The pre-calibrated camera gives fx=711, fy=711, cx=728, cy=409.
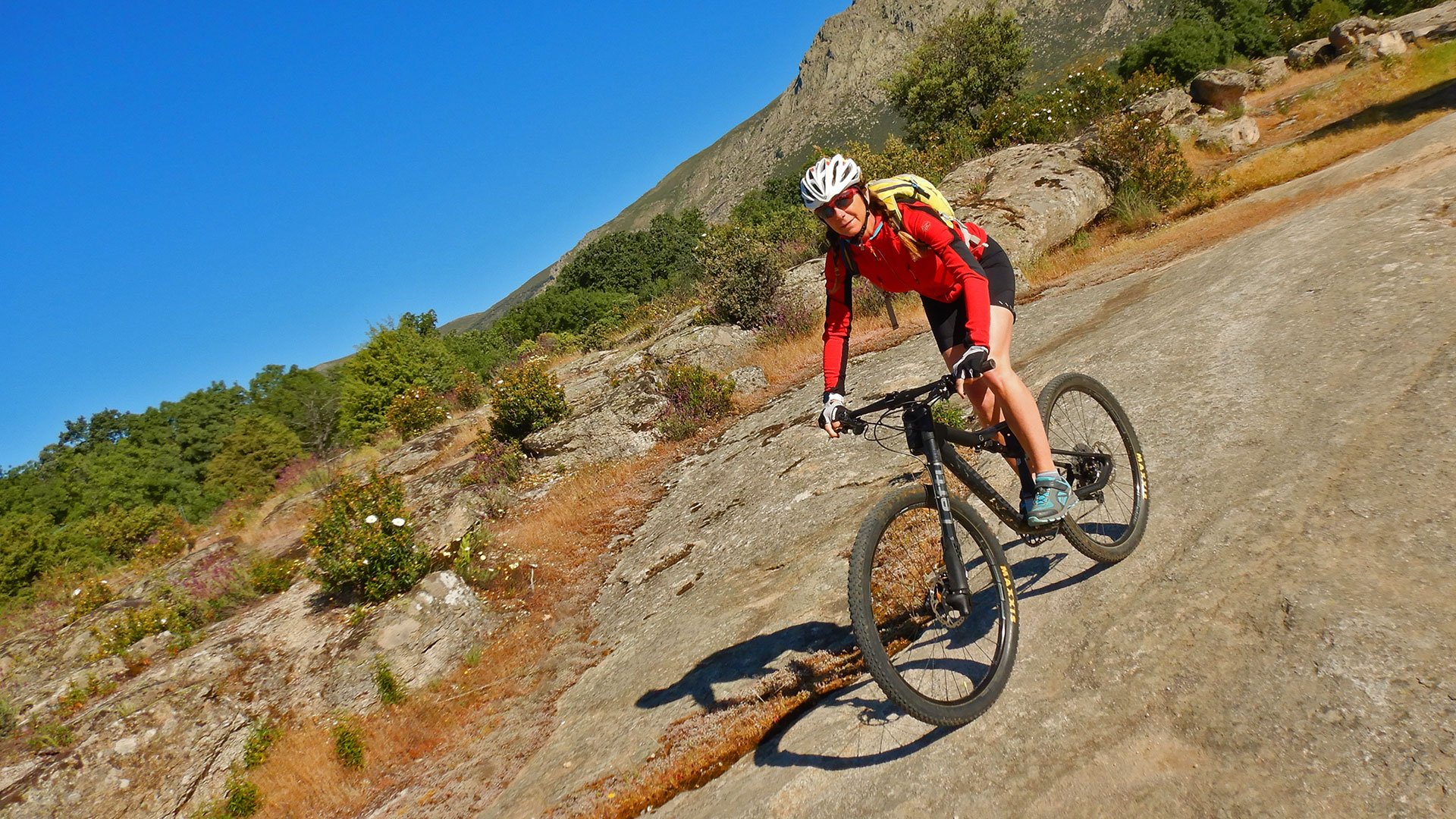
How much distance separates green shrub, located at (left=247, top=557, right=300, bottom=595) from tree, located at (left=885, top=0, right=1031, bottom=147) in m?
30.4

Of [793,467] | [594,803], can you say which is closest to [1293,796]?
[594,803]

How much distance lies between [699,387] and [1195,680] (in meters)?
11.9

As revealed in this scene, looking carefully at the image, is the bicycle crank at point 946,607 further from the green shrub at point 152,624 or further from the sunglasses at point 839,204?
the green shrub at point 152,624

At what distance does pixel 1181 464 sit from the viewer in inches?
205

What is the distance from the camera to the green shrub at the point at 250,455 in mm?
41969

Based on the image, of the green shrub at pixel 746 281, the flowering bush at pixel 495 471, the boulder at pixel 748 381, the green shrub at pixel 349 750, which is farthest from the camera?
the green shrub at pixel 746 281

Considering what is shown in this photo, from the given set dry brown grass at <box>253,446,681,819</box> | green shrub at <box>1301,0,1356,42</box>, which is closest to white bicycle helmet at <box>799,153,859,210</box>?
dry brown grass at <box>253,446,681,819</box>

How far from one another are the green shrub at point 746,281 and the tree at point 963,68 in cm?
1861

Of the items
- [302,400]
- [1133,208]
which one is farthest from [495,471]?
[302,400]

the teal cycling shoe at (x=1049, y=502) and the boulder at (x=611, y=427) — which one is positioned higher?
the boulder at (x=611, y=427)

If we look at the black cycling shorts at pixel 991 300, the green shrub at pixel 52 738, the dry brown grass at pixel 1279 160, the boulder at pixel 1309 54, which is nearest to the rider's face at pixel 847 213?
the black cycling shorts at pixel 991 300

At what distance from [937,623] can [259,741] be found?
7.91 m

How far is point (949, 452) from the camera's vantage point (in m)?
3.77

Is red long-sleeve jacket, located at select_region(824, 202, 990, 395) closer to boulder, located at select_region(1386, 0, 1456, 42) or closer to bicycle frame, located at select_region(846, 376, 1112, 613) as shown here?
bicycle frame, located at select_region(846, 376, 1112, 613)
